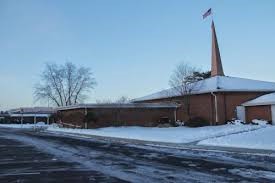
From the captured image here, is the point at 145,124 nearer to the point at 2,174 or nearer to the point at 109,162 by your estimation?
the point at 109,162

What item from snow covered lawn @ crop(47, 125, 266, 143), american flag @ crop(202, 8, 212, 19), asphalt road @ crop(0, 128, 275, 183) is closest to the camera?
asphalt road @ crop(0, 128, 275, 183)

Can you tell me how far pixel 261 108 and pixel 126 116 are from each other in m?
14.8

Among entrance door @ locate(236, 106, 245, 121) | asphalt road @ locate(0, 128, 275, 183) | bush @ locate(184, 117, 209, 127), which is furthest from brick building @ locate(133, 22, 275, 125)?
asphalt road @ locate(0, 128, 275, 183)

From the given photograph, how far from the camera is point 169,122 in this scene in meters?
49.4

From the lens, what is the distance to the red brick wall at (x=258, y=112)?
4014 centimetres

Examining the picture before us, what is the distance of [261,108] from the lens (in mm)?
41219

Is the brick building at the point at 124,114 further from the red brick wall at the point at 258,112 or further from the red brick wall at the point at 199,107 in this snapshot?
the red brick wall at the point at 258,112

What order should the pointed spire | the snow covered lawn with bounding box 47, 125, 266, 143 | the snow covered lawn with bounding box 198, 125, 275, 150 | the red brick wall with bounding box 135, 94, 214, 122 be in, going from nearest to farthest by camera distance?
the snow covered lawn with bounding box 198, 125, 275, 150
the snow covered lawn with bounding box 47, 125, 266, 143
the red brick wall with bounding box 135, 94, 214, 122
the pointed spire

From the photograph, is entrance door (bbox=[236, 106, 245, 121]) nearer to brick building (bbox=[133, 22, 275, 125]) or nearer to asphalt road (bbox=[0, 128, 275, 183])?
brick building (bbox=[133, 22, 275, 125])

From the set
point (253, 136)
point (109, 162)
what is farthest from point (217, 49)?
point (109, 162)

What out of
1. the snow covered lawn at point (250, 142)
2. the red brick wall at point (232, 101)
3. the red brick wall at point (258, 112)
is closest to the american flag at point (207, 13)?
the red brick wall at point (232, 101)

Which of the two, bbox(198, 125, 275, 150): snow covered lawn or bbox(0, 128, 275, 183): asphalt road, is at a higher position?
bbox(198, 125, 275, 150): snow covered lawn

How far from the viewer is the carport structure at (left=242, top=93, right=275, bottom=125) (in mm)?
39625

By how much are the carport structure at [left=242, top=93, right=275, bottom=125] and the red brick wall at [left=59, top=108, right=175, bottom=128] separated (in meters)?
9.78
